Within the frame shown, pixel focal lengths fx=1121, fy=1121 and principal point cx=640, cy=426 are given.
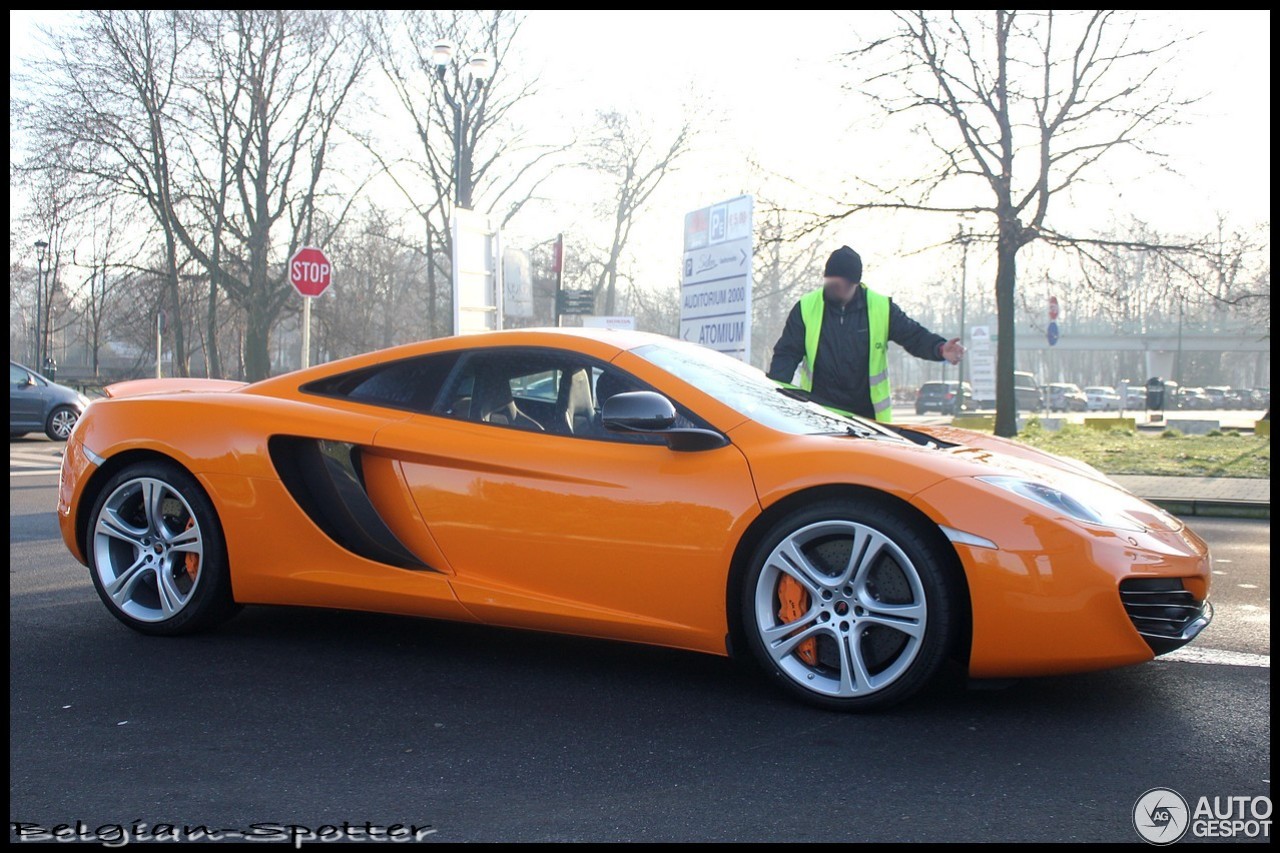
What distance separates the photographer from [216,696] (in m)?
3.76

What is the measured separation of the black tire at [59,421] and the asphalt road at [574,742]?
1639cm

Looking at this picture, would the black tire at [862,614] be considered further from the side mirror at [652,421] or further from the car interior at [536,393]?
the car interior at [536,393]

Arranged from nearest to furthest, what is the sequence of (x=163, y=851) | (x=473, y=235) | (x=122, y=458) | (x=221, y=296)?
(x=163, y=851) < (x=122, y=458) < (x=473, y=235) < (x=221, y=296)

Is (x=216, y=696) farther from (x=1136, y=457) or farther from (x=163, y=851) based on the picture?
(x=1136, y=457)

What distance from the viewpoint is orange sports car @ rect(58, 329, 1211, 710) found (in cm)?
340

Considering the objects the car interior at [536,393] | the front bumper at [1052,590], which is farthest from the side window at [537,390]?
the front bumper at [1052,590]

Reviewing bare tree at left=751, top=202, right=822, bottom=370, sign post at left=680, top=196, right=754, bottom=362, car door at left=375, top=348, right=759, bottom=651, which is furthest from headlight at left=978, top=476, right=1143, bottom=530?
bare tree at left=751, top=202, right=822, bottom=370

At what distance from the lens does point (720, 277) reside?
12.3 meters

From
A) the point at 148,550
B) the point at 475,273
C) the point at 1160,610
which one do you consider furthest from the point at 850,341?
the point at 475,273

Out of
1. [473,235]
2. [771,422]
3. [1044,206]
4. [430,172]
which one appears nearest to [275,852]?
[771,422]

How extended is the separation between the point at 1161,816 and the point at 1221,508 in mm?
8045

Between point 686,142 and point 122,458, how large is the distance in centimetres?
3703

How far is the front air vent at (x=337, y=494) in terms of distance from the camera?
164 inches

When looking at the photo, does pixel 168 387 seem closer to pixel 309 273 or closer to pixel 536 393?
pixel 536 393
